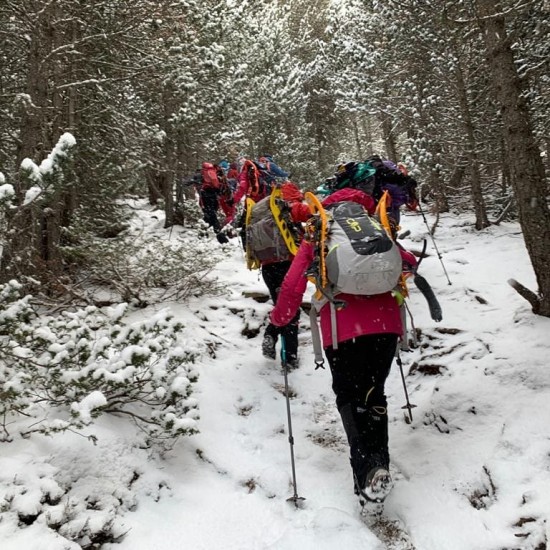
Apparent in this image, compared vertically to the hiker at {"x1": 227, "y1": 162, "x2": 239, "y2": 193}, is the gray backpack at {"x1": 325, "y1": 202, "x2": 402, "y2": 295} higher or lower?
lower

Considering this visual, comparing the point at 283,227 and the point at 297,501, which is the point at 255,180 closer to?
the point at 283,227

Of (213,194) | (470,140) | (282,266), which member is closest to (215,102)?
(213,194)

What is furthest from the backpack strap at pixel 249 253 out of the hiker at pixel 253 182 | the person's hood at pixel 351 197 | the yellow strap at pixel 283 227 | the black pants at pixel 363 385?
the black pants at pixel 363 385

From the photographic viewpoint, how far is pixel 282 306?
3627mm

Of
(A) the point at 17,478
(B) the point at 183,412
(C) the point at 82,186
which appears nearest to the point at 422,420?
(B) the point at 183,412

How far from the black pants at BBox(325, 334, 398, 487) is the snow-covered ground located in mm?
533

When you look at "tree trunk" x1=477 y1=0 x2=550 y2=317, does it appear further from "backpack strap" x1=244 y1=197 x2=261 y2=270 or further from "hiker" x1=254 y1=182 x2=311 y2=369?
"backpack strap" x1=244 y1=197 x2=261 y2=270

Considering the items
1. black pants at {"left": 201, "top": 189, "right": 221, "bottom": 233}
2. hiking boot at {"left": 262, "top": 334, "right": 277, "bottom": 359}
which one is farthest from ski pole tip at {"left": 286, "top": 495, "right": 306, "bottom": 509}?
black pants at {"left": 201, "top": 189, "right": 221, "bottom": 233}

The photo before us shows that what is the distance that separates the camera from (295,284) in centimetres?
357

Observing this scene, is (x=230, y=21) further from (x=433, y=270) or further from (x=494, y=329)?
(x=494, y=329)

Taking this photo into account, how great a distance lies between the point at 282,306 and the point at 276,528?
1.57 metres

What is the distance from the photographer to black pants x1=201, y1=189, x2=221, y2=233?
369 inches

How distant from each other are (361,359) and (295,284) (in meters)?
0.75

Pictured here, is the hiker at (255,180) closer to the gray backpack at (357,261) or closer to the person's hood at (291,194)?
the person's hood at (291,194)
